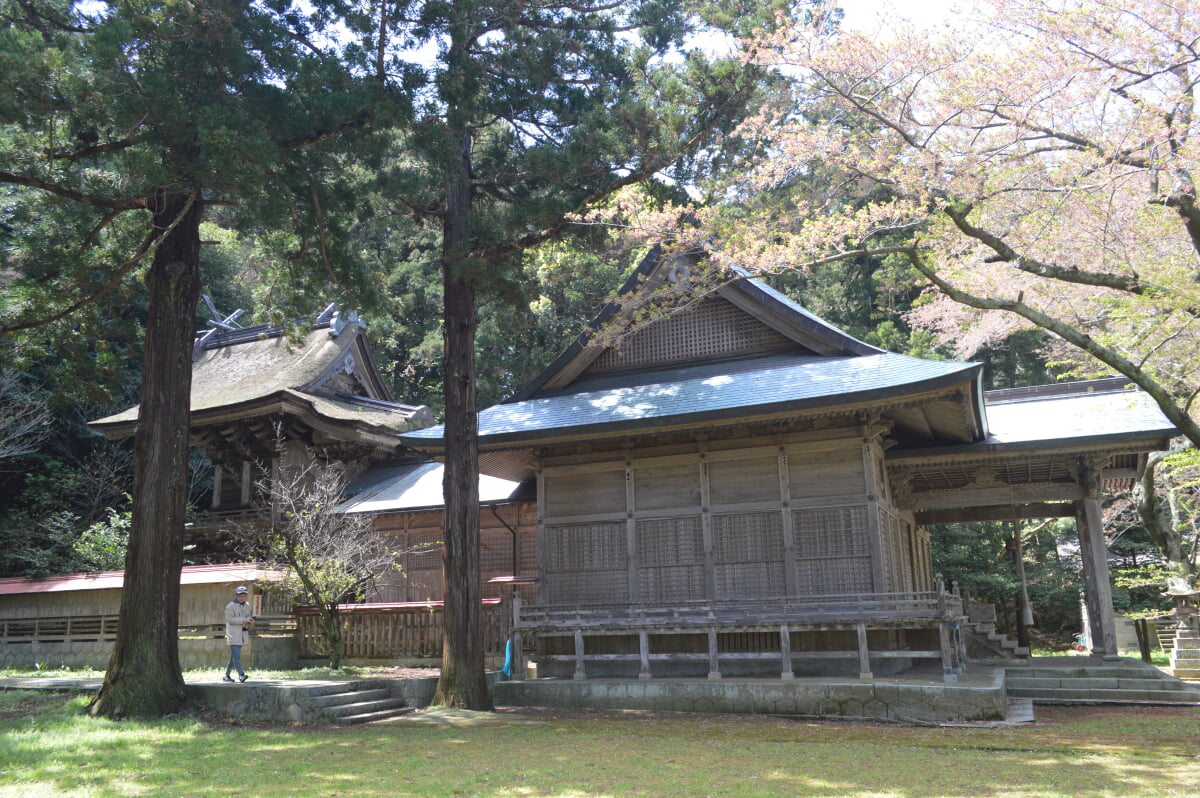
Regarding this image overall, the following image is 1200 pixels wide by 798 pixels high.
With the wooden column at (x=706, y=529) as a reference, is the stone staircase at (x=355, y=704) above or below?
below

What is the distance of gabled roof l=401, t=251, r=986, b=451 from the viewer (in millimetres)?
13008

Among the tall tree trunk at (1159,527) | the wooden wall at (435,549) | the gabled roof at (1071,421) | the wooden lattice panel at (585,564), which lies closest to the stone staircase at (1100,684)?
the gabled roof at (1071,421)

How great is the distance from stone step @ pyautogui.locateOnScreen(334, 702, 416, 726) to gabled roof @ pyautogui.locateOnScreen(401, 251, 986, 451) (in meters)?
4.31

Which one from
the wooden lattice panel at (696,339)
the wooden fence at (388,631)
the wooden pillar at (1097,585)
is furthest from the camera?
the wooden fence at (388,631)

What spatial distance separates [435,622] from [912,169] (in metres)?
11.6

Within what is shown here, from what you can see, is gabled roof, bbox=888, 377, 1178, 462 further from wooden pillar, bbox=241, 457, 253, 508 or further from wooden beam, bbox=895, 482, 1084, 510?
wooden pillar, bbox=241, 457, 253, 508

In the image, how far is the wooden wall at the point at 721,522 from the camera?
1388 cm

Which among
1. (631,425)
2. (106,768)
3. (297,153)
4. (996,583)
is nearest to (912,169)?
(631,425)

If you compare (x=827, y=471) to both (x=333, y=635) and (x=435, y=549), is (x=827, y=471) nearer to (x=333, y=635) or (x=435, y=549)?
(x=333, y=635)

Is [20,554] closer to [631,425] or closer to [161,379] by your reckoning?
[161,379]

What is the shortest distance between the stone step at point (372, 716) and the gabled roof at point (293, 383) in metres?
11.3

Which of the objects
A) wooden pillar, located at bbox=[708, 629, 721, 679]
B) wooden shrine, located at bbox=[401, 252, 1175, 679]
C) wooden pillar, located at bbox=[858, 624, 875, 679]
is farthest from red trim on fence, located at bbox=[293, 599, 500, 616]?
wooden pillar, located at bbox=[858, 624, 875, 679]

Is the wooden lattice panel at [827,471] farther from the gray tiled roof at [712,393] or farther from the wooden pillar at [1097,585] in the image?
the wooden pillar at [1097,585]

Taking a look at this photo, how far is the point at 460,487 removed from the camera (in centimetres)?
1319
